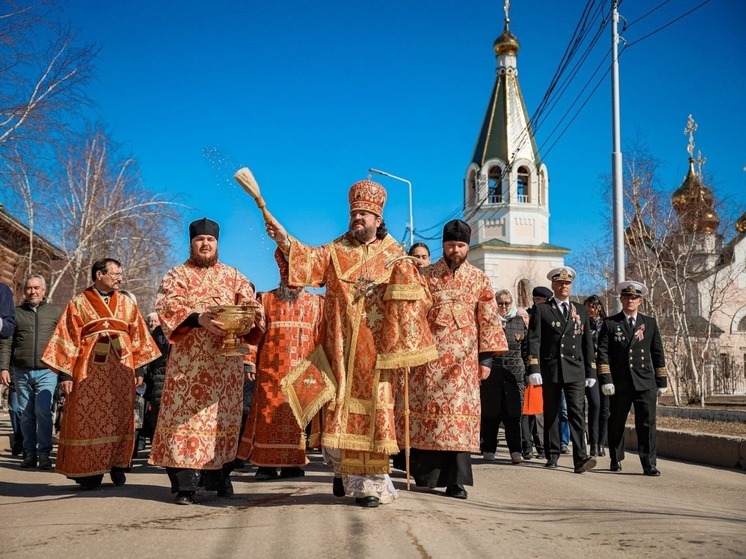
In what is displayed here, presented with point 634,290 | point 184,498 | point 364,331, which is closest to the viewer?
point 364,331

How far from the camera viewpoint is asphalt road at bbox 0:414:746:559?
419cm

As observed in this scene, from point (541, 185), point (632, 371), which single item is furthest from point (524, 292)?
point (632, 371)

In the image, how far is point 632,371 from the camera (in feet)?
29.3

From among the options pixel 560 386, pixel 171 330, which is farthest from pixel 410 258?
pixel 560 386

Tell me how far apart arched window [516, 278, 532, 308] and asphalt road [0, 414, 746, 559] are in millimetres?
43957

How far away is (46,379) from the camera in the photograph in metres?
9.35

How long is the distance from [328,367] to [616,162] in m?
11.4

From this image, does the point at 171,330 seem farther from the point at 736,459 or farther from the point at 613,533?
the point at 736,459

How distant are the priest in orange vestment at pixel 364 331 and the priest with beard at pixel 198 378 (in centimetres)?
71

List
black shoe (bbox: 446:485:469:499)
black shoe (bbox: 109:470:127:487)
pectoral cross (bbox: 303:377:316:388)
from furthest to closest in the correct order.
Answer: black shoe (bbox: 109:470:127:487) → black shoe (bbox: 446:485:469:499) → pectoral cross (bbox: 303:377:316:388)

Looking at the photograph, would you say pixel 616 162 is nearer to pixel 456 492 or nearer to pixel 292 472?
pixel 292 472

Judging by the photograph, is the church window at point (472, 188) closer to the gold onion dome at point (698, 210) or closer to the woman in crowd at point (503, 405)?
the gold onion dome at point (698, 210)

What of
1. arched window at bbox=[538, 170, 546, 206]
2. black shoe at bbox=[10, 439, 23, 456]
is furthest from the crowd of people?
arched window at bbox=[538, 170, 546, 206]

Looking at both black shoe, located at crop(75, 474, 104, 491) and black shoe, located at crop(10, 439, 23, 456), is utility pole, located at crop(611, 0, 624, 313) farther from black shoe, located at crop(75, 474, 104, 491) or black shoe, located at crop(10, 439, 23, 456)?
black shoe, located at crop(75, 474, 104, 491)
